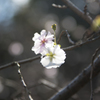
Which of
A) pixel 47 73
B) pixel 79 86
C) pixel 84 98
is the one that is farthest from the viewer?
pixel 47 73

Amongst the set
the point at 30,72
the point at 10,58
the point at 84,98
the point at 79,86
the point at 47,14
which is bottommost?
the point at 79,86

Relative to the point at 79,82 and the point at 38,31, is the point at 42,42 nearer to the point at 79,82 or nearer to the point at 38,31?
the point at 79,82

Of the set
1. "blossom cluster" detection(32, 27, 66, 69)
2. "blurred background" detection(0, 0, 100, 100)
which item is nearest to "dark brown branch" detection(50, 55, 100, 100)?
"blossom cluster" detection(32, 27, 66, 69)

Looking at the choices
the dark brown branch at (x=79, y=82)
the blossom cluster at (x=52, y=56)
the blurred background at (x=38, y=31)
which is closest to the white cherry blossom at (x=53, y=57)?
the blossom cluster at (x=52, y=56)

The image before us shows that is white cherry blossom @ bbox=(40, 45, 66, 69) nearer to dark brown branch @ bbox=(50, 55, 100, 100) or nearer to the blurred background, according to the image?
dark brown branch @ bbox=(50, 55, 100, 100)

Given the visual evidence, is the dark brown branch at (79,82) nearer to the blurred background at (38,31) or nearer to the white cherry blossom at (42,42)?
the white cherry blossom at (42,42)

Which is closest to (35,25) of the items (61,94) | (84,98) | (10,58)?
(10,58)

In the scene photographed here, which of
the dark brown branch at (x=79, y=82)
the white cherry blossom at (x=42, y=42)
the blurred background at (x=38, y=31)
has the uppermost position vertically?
the blurred background at (x=38, y=31)

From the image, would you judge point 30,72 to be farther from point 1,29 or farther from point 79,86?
point 79,86

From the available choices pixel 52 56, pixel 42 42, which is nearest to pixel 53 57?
pixel 52 56
